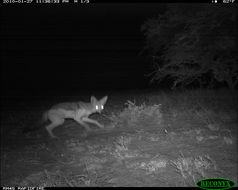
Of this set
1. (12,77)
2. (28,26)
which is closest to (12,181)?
(12,77)

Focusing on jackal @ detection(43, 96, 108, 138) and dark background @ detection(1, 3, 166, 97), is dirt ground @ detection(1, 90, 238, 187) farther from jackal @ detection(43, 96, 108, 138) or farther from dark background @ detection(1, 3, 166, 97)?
dark background @ detection(1, 3, 166, 97)

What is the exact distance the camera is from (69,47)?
46.9 m

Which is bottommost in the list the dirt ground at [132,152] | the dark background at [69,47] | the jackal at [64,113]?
the dirt ground at [132,152]

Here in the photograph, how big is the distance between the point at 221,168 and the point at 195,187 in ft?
2.88

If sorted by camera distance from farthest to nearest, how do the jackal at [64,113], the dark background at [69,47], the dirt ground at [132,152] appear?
1. the dark background at [69,47]
2. the jackal at [64,113]
3. the dirt ground at [132,152]

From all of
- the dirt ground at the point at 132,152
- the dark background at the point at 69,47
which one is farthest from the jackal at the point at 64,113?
the dark background at the point at 69,47

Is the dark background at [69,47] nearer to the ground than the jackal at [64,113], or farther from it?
farther from it

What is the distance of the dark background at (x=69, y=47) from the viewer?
32.8m

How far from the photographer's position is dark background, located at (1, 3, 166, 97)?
32781mm

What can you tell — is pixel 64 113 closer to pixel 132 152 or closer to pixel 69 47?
pixel 132 152

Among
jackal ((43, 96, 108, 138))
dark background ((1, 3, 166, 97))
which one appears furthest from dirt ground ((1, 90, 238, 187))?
dark background ((1, 3, 166, 97))

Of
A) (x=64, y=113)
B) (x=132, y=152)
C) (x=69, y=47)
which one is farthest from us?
(x=69, y=47)

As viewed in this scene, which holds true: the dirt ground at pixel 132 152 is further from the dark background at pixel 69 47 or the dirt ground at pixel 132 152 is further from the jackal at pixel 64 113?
the dark background at pixel 69 47

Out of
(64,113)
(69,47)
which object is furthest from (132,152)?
(69,47)
